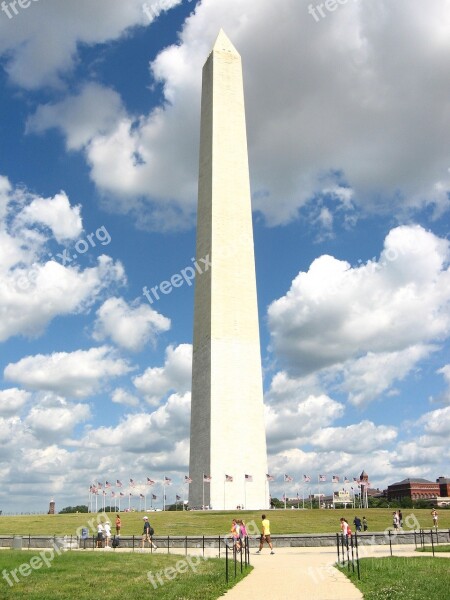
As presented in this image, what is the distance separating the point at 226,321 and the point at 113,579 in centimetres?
4405

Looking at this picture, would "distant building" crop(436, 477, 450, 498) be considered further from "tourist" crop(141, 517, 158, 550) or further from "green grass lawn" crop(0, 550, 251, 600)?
"green grass lawn" crop(0, 550, 251, 600)

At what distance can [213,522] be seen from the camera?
4559 centimetres

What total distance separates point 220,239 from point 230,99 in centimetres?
1561

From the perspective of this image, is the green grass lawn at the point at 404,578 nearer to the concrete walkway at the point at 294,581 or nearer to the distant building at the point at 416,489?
the concrete walkway at the point at 294,581

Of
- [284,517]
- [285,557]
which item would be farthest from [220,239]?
[285,557]

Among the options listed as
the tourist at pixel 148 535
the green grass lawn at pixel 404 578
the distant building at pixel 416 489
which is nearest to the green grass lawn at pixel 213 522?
the tourist at pixel 148 535

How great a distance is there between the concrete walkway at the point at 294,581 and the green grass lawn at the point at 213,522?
46.4 ft

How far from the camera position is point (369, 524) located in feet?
153

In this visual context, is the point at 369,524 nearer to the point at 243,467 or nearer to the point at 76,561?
the point at 243,467

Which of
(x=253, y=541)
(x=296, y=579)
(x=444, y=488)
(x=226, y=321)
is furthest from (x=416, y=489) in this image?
(x=296, y=579)

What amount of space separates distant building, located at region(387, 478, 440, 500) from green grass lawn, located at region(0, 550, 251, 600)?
5053 inches

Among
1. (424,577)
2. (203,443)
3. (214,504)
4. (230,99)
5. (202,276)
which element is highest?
(230,99)

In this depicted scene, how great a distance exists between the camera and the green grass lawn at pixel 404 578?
1600cm

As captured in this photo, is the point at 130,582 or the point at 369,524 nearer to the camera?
the point at 130,582
